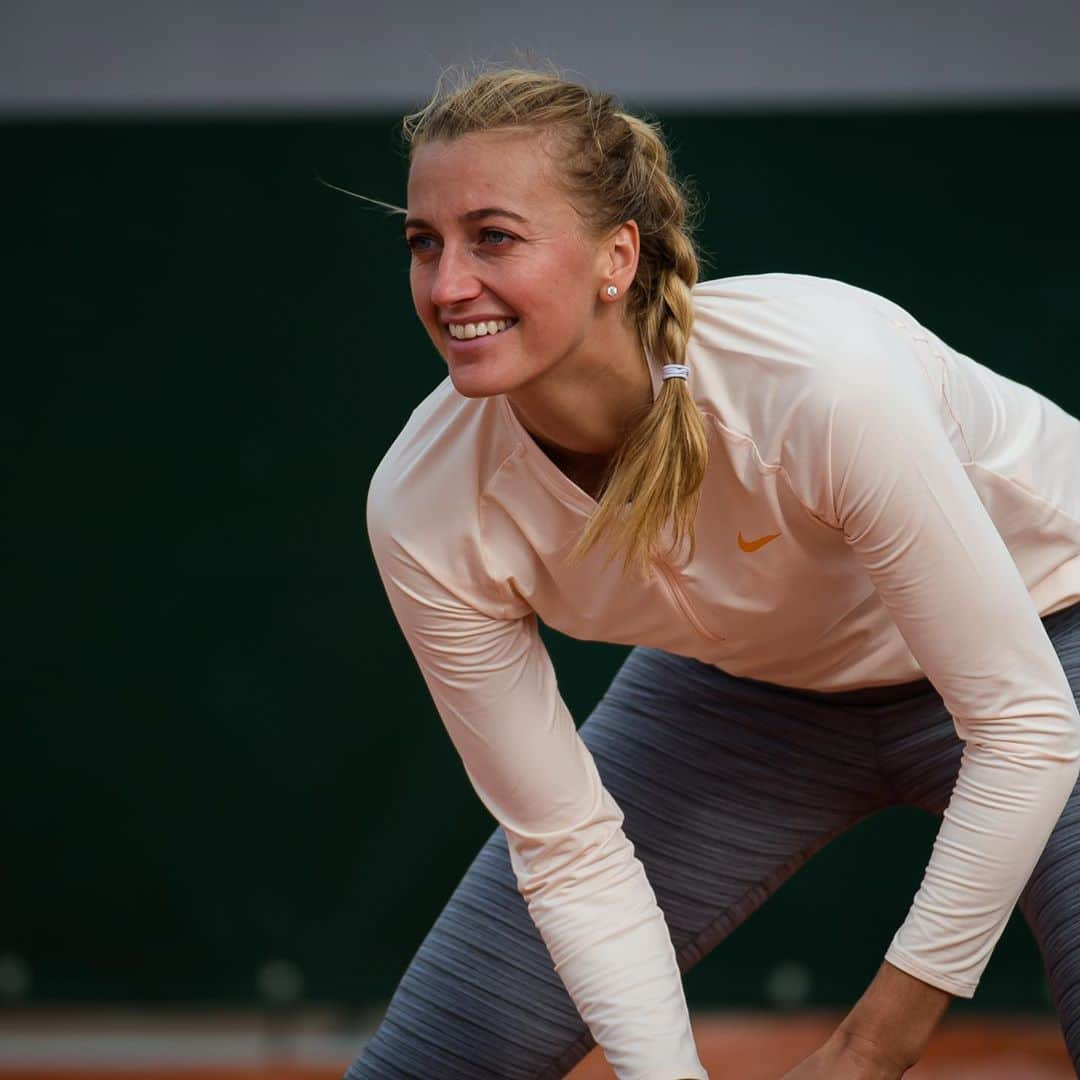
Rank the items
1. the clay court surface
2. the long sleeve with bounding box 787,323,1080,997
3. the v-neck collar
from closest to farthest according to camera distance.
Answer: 1. the long sleeve with bounding box 787,323,1080,997
2. the v-neck collar
3. the clay court surface

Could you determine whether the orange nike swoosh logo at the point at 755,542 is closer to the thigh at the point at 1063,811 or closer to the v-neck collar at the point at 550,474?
the v-neck collar at the point at 550,474

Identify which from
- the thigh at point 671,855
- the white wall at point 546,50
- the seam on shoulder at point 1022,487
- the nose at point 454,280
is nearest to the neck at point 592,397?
the nose at point 454,280

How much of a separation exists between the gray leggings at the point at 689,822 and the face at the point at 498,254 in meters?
0.64

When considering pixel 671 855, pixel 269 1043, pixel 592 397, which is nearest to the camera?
pixel 592 397

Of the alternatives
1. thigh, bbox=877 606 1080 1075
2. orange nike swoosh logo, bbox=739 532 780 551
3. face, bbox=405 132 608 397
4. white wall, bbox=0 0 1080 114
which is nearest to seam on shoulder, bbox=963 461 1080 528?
thigh, bbox=877 606 1080 1075

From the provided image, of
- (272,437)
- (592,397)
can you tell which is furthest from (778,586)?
(272,437)

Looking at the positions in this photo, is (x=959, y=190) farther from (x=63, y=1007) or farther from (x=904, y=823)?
(x=63, y=1007)

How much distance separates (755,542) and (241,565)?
6.45 feet

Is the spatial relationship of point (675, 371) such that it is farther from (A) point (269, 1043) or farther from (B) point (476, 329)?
(A) point (269, 1043)

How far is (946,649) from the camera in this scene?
1574mm

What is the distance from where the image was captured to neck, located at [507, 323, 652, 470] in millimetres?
1615

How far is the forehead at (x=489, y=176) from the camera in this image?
1.53 m

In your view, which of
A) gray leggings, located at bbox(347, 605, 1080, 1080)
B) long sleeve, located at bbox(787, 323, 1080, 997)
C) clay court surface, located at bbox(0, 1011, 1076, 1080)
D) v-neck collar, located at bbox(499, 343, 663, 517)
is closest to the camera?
long sleeve, located at bbox(787, 323, 1080, 997)

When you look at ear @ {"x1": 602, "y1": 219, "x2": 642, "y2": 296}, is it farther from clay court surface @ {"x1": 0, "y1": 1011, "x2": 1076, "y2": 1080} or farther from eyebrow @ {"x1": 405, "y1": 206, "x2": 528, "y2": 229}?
clay court surface @ {"x1": 0, "y1": 1011, "x2": 1076, "y2": 1080}
